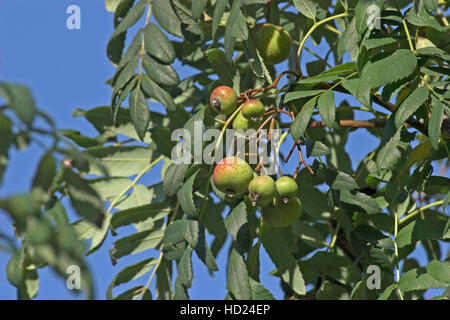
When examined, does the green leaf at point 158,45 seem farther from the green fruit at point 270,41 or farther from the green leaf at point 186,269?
the green leaf at point 186,269

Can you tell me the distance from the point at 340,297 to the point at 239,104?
763mm

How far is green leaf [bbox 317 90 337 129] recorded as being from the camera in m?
1.48

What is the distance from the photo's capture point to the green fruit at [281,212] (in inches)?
64.5

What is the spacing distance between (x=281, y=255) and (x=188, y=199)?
0.39 m

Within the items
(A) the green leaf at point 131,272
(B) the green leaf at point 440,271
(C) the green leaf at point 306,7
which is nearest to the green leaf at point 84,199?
(B) the green leaf at point 440,271

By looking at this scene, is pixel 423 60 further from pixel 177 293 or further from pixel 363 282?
pixel 177 293

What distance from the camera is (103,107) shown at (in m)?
2.35

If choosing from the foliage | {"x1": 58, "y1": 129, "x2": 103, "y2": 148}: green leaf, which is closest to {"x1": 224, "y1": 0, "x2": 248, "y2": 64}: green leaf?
the foliage

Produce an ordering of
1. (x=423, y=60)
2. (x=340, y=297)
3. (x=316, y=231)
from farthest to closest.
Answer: (x=316, y=231) → (x=340, y=297) → (x=423, y=60)

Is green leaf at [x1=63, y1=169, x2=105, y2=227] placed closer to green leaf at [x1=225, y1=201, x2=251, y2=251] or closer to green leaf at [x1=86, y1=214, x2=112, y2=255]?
green leaf at [x1=225, y1=201, x2=251, y2=251]

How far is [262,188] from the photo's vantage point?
1538 millimetres

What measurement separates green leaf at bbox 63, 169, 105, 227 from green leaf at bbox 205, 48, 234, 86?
1.07 metres

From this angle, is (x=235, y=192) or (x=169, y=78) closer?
(x=235, y=192)
